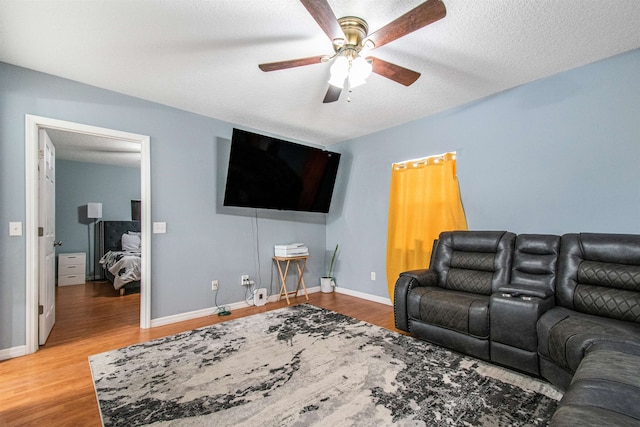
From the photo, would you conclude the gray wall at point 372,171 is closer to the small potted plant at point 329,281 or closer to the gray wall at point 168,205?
the gray wall at point 168,205

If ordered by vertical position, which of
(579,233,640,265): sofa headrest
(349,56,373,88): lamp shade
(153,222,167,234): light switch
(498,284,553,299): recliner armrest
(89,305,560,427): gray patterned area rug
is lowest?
(89,305,560,427): gray patterned area rug

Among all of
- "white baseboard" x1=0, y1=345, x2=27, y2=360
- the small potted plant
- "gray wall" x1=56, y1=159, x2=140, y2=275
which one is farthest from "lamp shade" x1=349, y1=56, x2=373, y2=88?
"gray wall" x1=56, y1=159, x2=140, y2=275

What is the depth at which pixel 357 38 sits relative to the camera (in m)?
1.92

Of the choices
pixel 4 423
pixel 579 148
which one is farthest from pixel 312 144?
pixel 4 423

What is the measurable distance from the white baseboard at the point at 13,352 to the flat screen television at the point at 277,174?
2.18 meters

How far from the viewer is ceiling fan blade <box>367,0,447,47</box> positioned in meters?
1.46

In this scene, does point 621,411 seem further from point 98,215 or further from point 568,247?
point 98,215

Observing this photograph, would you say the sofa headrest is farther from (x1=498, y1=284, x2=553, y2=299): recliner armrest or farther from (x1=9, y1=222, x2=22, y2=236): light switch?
(x1=9, y1=222, x2=22, y2=236): light switch

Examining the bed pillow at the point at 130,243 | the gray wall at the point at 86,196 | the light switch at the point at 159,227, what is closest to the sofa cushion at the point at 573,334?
the light switch at the point at 159,227

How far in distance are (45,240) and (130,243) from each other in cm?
336

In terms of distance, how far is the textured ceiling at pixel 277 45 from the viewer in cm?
181

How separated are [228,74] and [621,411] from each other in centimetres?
311

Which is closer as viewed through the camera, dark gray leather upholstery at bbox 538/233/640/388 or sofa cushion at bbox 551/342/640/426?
sofa cushion at bbox 551/342/640/426

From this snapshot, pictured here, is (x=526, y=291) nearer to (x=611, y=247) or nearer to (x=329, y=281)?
(x=611, y=247)
